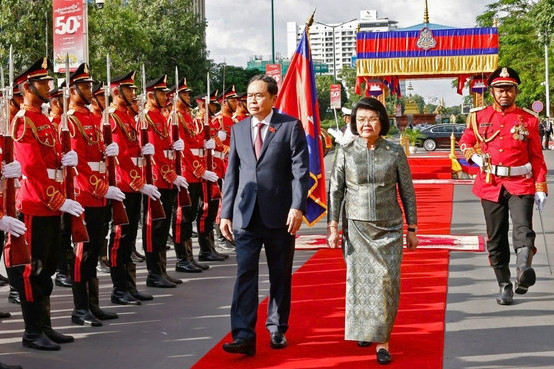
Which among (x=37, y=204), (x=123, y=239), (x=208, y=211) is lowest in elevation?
(x=123, y=239)

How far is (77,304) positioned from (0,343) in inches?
31.0

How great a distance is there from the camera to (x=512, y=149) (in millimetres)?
8047

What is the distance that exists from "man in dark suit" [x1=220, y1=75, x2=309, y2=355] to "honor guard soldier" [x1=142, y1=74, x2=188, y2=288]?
8.92ft

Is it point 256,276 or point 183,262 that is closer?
point 256,276

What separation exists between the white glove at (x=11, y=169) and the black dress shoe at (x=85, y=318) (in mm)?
1504

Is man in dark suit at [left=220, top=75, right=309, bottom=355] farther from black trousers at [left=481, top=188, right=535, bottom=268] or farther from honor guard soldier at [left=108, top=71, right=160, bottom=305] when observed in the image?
black trousers at [left=481, top=188, right=535, bottom=268]

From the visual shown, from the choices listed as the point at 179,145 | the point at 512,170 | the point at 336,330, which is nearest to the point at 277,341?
the point at 336,330

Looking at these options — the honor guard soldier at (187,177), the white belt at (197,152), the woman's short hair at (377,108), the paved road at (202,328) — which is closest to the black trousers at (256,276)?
the paved road at (202,328)

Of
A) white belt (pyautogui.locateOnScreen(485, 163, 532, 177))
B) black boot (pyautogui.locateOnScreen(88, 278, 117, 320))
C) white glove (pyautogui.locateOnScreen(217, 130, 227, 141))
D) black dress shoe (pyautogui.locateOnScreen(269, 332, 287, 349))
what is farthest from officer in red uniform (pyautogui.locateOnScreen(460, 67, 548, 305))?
white glove (pyautogui.locateOnScreen(217, 130, 227, 141))

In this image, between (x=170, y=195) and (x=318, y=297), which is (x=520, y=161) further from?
(x=170, y=195)

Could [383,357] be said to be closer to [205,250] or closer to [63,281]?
[63,281]

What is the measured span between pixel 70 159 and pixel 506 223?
3854 mm

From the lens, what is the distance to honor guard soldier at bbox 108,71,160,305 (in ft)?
27.1

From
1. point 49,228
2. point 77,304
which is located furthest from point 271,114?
point 77,304
